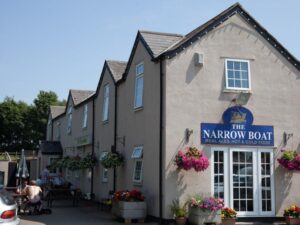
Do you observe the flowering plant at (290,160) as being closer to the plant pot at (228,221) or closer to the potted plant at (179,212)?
the plant pot at (228,221)

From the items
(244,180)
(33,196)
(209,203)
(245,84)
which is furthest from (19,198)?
(245,84)

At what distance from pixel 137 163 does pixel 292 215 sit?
5849 mm

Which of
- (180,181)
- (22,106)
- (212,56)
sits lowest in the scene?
(180,181)

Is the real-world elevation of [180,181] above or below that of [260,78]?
below

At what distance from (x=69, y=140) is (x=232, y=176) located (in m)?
16.9

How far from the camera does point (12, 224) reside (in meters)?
9.93

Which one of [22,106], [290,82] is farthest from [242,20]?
[22,106]

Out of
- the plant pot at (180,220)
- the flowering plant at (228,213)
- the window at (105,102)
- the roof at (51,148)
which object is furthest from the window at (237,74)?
the roof at (51,148)

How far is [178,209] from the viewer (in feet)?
47.7

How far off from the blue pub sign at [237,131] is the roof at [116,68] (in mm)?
6797

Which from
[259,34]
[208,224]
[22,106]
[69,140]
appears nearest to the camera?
[208,224]

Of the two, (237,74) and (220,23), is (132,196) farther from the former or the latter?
(220,23)

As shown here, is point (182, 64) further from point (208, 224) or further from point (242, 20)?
point (208, 224)

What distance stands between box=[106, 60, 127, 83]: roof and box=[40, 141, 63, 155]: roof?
440 inches
